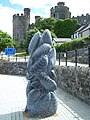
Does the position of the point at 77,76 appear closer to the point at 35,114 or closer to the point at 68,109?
the point at 68,109

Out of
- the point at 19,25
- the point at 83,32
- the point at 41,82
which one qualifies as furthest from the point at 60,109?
the point at 19,25

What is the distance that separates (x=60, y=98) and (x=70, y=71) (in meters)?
1.65

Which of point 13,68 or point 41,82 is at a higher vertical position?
point 41,82

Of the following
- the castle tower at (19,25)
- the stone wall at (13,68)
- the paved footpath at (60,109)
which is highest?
the castle tower at (19,25)

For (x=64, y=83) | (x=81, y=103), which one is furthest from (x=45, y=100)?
(x=64, y=83)

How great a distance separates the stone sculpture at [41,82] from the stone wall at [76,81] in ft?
A: 7.54

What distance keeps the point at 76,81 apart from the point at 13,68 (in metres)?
17.5

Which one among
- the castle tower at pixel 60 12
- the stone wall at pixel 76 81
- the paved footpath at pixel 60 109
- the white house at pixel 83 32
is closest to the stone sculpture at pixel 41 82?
the paved footpath at pixel 60 109

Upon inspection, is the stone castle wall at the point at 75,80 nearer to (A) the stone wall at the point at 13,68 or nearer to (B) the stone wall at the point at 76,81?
(B) the stone wall at the point at 76,81

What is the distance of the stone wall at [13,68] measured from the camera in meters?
29.1

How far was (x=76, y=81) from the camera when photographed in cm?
1323

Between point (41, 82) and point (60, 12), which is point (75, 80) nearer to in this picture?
point (41, 82)

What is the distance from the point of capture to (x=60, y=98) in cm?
1347

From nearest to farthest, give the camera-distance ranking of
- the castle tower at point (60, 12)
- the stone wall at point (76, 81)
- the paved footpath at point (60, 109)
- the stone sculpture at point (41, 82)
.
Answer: the paved footpath at point (60, 109)
the stone sculpture at point (41, 82)
the stone wall at point (76, 81)
the castle tower at point (60, 12)
